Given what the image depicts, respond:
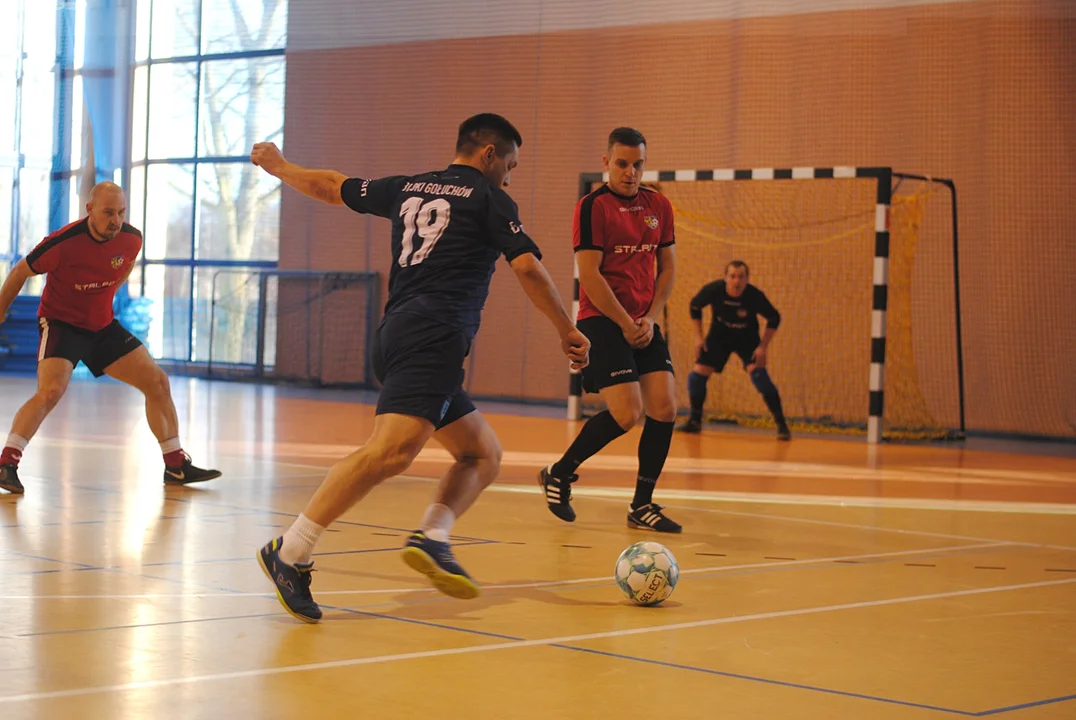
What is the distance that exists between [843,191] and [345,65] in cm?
841

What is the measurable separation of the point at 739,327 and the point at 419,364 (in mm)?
9729

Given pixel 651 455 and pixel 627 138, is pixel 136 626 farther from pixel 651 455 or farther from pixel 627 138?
pixel 627 138

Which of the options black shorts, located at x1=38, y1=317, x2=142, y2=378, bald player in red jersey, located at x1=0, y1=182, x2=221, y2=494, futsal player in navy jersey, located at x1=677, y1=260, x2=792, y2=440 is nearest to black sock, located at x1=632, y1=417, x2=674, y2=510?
bald player in red jersey, located at x1=0, y1=182, x2=221, y2=494

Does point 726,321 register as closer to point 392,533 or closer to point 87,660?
point 392,533

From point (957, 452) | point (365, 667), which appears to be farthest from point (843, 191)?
point (365, 667)

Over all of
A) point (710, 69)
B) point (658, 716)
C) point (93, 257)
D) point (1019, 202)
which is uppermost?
point (710, 69)

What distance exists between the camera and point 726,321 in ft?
46.9

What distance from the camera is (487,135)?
515cm

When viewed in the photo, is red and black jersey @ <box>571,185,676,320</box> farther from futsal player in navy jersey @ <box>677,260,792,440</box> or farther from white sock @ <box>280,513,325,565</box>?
futsal player in navy jersey @ <box>677,260,792,440</box>

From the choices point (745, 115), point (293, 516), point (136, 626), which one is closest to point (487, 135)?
point (136, 626)

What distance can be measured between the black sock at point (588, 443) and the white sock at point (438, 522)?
2.26 metres

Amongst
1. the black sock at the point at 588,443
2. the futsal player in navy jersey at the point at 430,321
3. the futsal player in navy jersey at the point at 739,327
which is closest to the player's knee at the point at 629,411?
the black sock at the point at 588,443

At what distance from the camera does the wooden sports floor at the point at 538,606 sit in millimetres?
3691

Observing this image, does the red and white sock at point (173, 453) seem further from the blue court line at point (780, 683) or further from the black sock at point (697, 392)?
the black sock at point (697, 392)
